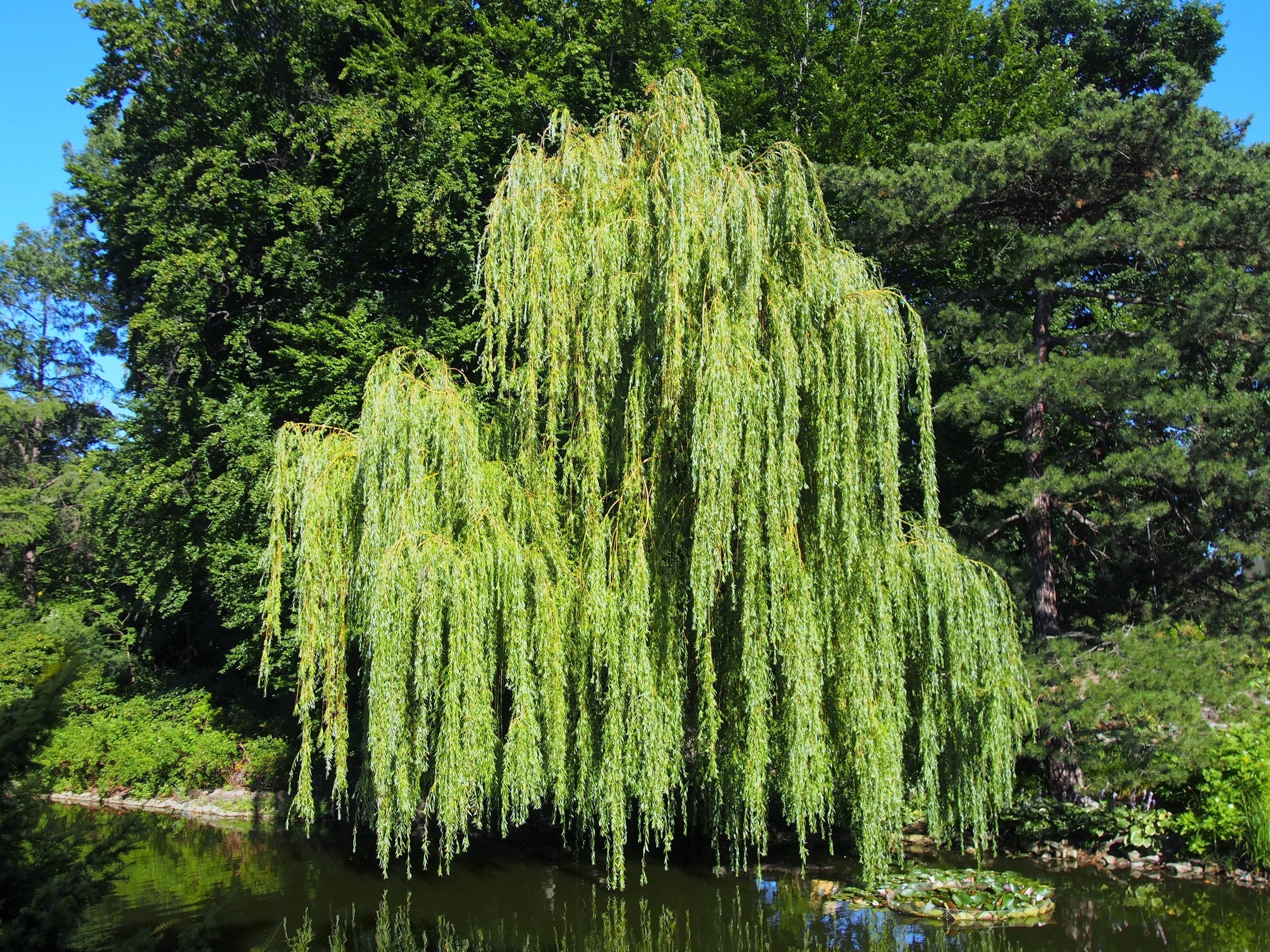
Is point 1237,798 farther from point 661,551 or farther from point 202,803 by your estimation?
point 202,803

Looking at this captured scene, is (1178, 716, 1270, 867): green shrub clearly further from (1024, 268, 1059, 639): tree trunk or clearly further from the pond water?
(1024, 268, 1059, 639): tree trunk

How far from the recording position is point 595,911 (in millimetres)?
9547

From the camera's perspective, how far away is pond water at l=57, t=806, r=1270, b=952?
27.8 feet

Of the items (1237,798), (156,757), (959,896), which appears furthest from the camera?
(156,757)

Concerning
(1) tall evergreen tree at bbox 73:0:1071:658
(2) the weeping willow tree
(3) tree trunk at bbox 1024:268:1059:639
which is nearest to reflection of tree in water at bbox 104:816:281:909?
(2) the weeping willow tree

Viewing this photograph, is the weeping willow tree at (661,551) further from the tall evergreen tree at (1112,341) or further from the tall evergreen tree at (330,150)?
the tall evergreen tree at (330,150)

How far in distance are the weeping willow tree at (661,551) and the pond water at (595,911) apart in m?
0.80

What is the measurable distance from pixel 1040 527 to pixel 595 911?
7927 millimetres

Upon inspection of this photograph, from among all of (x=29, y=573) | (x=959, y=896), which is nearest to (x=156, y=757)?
(x=29, y=573)

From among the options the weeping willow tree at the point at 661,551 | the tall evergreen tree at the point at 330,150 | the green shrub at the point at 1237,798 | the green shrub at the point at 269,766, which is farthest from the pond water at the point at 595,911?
the tall evergreen tree at the point at 330,150

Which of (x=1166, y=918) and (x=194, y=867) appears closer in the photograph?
(x=1166, y=918)

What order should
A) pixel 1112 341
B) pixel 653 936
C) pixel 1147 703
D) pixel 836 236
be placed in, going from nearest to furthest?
1. pixel 653 936
2. pixel 1147 703
3. pixel 1112 341
4. pixel 836 236

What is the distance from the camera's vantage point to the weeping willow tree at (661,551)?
8.34 m

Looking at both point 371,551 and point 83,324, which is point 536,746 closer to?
point 371,551
